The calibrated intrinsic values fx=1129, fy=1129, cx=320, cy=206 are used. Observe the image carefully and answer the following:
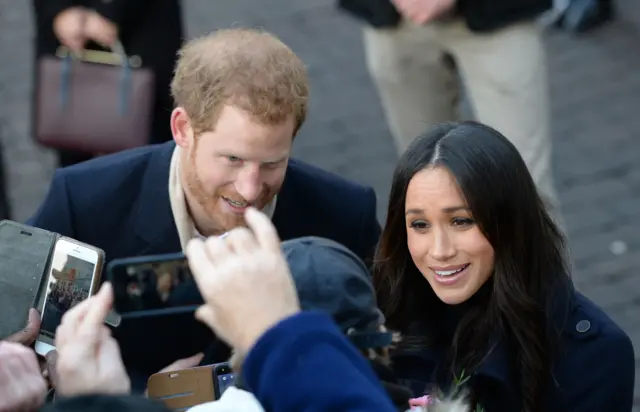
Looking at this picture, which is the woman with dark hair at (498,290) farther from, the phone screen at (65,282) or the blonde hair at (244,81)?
the phone screen at (65,282)

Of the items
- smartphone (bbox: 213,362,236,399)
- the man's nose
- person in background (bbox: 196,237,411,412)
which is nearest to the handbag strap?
the man's nose

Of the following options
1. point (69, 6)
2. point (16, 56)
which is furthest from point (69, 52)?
point (16, 56)

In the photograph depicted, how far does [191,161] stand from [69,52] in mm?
1488

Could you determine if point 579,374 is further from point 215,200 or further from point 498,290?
point 215,200

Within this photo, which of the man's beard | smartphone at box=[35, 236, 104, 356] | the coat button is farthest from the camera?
the man's beard

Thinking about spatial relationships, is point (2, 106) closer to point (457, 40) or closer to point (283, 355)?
point (457, 40)

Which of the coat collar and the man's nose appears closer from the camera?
the man's nose

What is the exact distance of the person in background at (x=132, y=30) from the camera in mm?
4332

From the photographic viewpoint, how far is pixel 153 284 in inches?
107

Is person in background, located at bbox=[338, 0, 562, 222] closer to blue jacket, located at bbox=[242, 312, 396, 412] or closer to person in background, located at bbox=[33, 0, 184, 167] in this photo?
person in background, located at bbox=[33, 0, 184, 167]

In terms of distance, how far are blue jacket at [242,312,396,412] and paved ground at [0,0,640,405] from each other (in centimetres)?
304

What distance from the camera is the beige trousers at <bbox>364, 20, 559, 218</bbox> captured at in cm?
417

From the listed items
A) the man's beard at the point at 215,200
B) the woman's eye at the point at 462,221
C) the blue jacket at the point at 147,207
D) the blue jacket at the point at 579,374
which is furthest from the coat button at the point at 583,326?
the man's beard at the point at 215,200

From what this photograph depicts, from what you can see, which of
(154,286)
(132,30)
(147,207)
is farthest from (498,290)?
(132,30)
